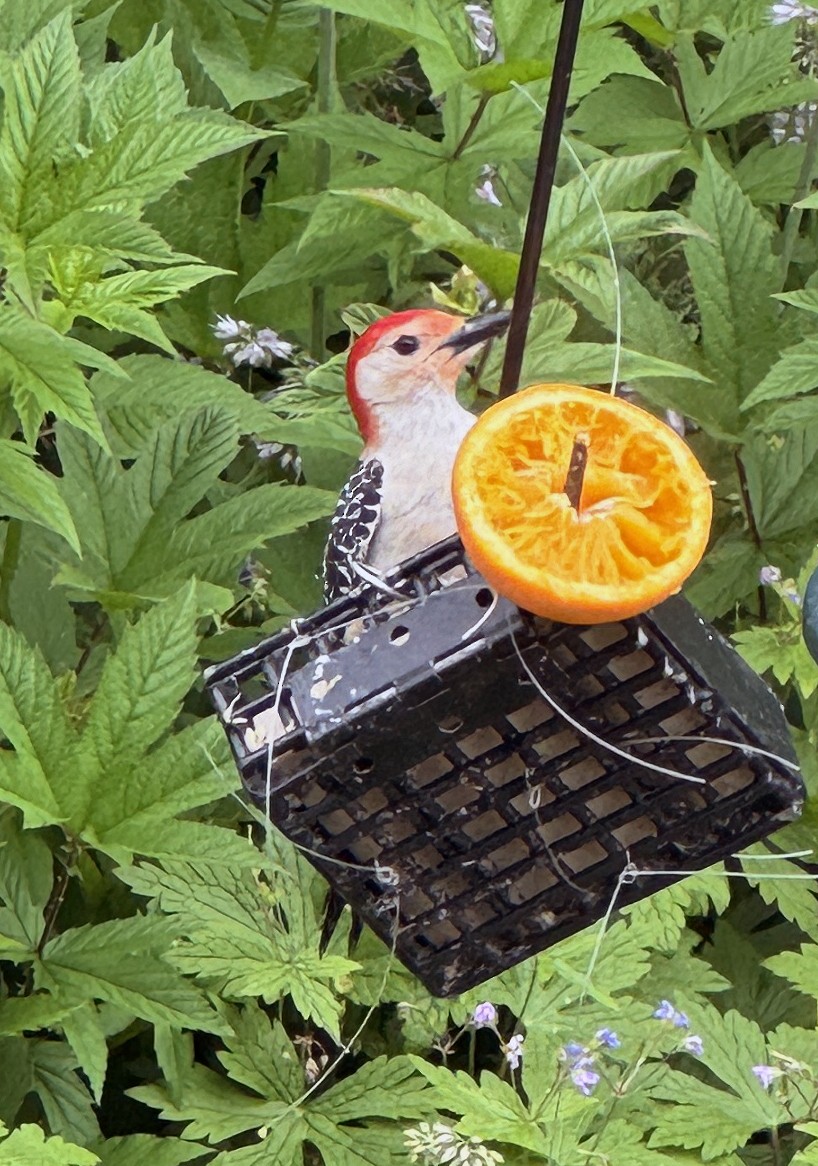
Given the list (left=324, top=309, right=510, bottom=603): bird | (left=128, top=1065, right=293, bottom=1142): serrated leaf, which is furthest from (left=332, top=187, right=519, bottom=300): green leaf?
(left=128, top=1065, right=293, bottom=1142): serrated leaf

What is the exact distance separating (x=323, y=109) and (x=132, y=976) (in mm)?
1129

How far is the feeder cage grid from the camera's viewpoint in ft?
3.19

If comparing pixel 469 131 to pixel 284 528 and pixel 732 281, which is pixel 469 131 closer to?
pixel 732 281

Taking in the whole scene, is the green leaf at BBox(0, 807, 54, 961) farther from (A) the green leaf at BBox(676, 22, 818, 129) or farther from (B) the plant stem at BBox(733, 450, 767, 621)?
(A) the green leaf at BBox(676, 22, 818, 129)

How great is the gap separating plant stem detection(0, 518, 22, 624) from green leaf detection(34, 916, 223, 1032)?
41cm

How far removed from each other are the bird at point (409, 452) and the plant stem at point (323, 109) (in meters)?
0.92

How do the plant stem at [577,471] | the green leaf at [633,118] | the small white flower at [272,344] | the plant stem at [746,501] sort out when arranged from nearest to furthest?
the plant stem at [577,471], the plant stem at [746,501], the small white flower at [272,344], the green leaf at [633,118]

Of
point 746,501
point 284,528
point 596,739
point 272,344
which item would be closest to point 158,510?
point 284,528

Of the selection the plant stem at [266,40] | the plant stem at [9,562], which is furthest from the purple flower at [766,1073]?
the plant stem at [266,40]

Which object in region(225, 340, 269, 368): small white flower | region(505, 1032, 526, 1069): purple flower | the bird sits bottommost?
region(505, 1032, 526, 1069): purple flower

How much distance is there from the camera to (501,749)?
105 cm

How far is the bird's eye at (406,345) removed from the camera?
44.1 inches

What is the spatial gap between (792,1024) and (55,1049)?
1.02 meters

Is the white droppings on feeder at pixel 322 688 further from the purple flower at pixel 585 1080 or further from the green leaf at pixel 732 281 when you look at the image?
the green leaf at pixel 732 281
